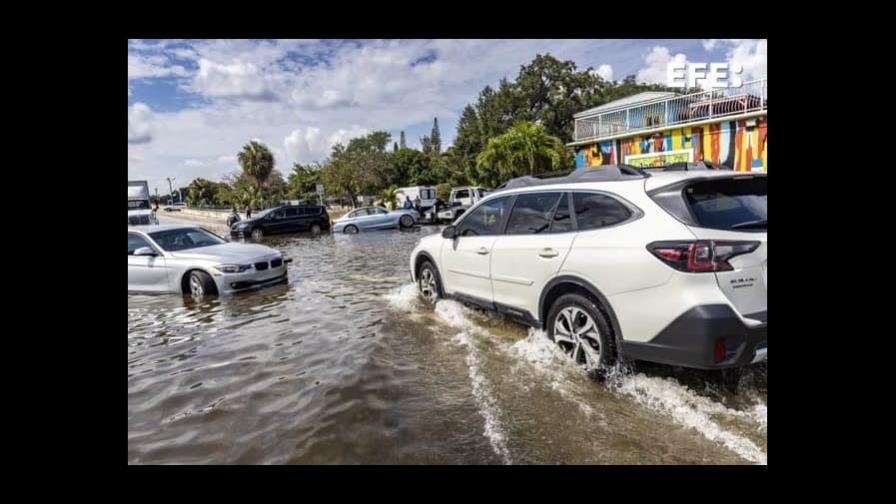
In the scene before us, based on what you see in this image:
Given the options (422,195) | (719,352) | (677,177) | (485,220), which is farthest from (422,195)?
(719,352)

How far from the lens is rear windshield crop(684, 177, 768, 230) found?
3242 millimetres

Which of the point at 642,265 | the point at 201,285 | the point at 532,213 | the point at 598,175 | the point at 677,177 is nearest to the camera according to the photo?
the point at 642,265

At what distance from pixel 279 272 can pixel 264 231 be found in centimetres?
1556

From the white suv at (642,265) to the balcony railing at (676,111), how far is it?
1767 cm

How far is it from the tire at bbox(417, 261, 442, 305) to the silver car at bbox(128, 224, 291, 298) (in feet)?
9.96

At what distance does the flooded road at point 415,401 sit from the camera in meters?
2.95

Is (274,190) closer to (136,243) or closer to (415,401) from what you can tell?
(136,243)

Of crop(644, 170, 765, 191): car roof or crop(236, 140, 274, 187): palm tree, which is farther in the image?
crop(236, 140, 274, 187): palm tree

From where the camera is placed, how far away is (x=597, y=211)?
389 cm

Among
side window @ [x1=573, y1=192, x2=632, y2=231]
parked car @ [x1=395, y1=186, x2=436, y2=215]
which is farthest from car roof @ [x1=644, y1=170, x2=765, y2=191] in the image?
parked car @ [x1=395, y1=186, x2=436, y2=215]

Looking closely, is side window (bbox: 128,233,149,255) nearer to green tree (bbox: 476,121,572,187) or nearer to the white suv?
the white suv

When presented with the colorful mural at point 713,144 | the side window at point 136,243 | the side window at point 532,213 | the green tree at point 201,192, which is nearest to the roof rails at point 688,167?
the side window at point 532,213

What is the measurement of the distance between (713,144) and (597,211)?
20790 millimetres
